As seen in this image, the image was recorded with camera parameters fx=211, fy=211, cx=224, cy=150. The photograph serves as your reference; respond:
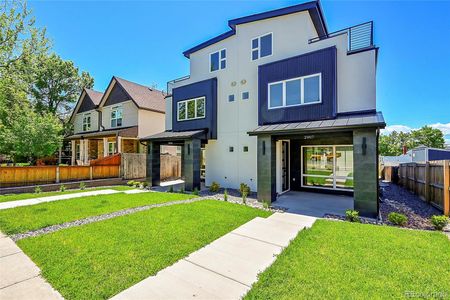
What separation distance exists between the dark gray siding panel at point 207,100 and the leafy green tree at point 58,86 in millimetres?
23635

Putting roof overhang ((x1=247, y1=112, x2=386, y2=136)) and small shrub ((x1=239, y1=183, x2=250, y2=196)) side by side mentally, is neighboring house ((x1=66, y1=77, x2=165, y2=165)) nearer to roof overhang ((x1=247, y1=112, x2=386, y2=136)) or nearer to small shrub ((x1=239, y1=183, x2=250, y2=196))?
small shrub ((x1=239, y1=183, x2=250, y2=196))

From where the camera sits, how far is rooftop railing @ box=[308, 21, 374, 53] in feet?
29.1

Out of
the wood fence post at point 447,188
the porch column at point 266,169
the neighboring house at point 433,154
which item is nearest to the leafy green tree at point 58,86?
the porch column at point 266,169

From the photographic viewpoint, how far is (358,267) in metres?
3.76

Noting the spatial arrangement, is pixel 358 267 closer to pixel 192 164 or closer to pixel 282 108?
pixel 282 108

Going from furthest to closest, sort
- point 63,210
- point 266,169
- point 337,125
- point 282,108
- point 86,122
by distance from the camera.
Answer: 1. point 86,122
2. point 282,108
3. point 266,169
4. point 337,125
5. point 63,210

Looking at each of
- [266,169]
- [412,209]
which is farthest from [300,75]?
[412,209]

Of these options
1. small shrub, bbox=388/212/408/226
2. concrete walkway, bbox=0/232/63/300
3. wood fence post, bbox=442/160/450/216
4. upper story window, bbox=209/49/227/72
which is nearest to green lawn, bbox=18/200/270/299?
concrete walkway, bbox=0/232/63/300

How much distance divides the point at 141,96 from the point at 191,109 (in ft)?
29.9

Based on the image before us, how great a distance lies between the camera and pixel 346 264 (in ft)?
12.7

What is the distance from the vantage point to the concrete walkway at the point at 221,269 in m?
3.12

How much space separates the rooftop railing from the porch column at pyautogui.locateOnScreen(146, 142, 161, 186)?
11.6 metres

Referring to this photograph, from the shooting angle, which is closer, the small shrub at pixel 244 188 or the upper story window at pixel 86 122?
the small shrub at pixel 244 188

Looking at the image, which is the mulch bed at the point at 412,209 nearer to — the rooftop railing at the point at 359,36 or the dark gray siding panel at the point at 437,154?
the rooftop railing at the point at 359,36
